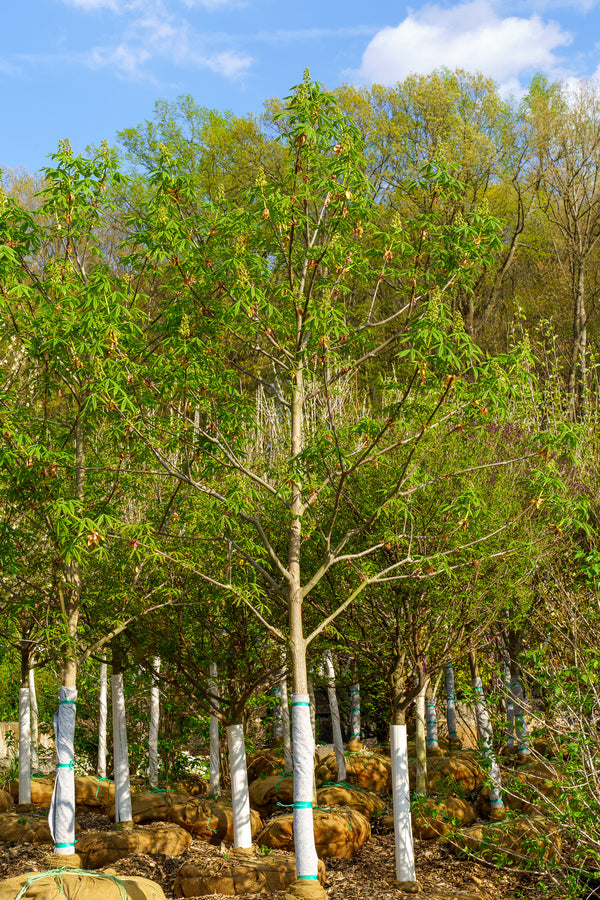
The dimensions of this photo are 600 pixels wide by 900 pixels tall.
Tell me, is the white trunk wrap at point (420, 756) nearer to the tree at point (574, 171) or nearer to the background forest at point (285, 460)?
the background forest at point (285, 460)

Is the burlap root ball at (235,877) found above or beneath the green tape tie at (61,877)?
beneath

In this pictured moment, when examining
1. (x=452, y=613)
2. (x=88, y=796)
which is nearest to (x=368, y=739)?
(x=88, y=796)

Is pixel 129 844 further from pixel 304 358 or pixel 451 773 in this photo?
pixel 304 358

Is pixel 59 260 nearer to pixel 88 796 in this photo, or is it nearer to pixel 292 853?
pixel 292 853

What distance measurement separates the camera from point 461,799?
1241 cm

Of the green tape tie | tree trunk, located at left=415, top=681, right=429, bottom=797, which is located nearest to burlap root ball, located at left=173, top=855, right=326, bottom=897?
the green tape tie

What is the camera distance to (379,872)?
1006cm

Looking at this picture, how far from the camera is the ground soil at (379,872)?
908 centimetres

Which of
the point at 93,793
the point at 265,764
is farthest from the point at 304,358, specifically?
the point at 93,793

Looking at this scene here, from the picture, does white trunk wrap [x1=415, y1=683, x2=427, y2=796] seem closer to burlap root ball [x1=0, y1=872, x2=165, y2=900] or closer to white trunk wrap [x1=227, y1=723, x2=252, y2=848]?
white trunk wrap [x1=227, y1=723, x2=252, y2=848]

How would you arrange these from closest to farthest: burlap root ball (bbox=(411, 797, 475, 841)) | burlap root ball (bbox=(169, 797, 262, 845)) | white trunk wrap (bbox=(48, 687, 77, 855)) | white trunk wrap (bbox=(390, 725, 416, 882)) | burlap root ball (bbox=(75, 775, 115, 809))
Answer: white trunk wrap (bbox=(48, 687, 77, 855))
white trunk wrap (bbox=(390, 725, 416, 882))
burlap root ball (bbox=(411, 797, 475, 841))
burlap root ball (bbox=(169, 797, 262, 845))
burlap root ball (bbox=(75, 775, 115, 809))

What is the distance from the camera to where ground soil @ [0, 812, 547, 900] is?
9077 mm

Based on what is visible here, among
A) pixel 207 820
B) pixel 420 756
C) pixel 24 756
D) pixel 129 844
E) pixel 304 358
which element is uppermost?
pixel 304 358

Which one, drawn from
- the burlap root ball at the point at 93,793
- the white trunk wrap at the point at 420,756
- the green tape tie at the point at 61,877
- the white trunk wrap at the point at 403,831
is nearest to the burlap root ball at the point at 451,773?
the white trunk wrap at the point at 420,756
